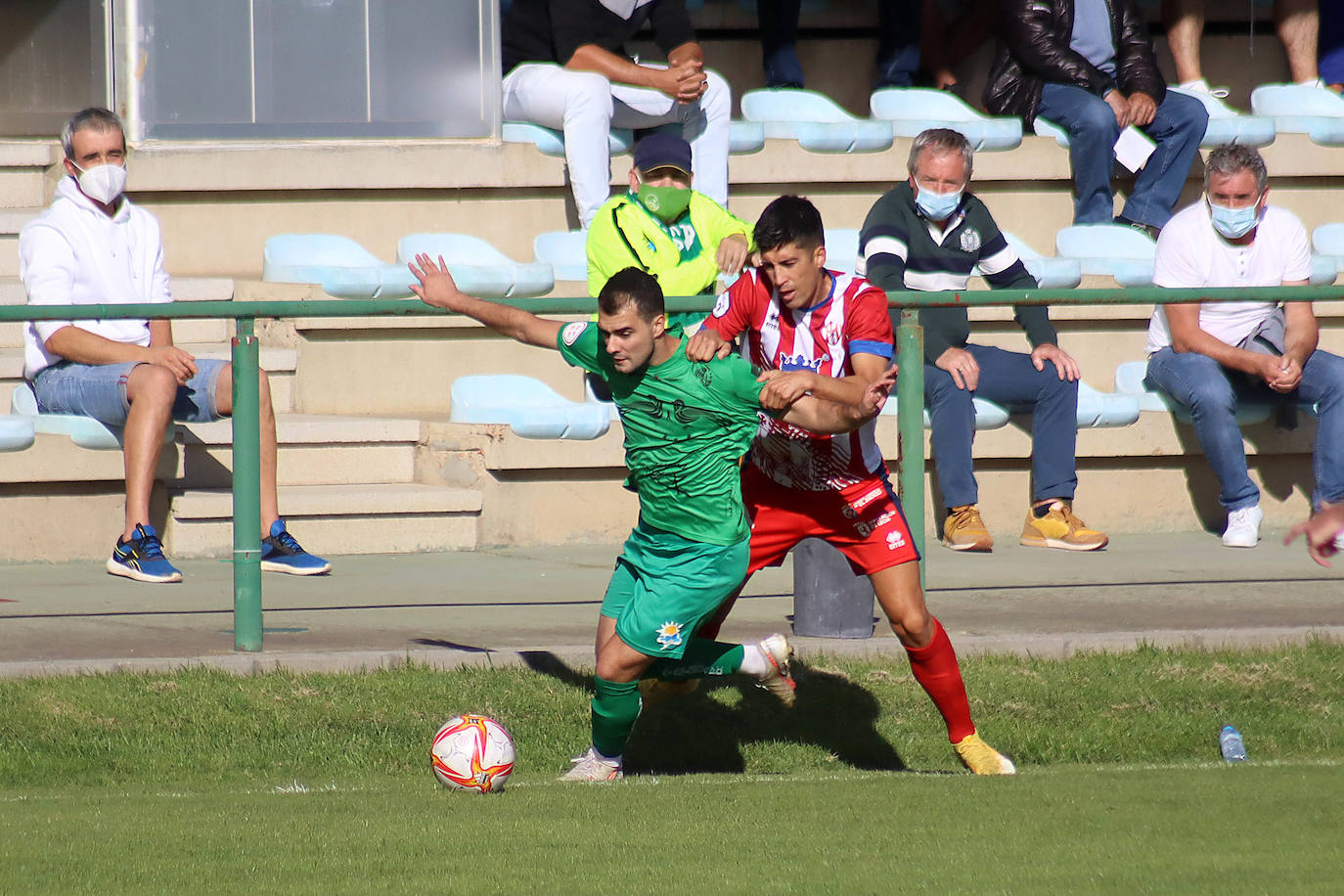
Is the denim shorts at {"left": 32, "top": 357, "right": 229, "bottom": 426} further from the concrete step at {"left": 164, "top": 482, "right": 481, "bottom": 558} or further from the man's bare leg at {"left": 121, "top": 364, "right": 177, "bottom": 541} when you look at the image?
the concrete step at {"left": 164, "top": 482, "right": 481, "bottom": 558}

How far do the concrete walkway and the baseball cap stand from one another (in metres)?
1.86

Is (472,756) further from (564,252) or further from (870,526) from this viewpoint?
(564,252)

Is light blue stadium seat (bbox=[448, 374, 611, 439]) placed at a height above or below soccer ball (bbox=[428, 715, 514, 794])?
above

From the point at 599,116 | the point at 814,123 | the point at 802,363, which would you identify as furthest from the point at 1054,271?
the point at 802,363

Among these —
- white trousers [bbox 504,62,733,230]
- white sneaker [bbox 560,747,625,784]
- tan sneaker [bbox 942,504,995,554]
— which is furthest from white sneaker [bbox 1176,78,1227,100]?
white sneaker [bbox 560,747,625,784]

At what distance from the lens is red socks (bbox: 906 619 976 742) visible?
5797mm

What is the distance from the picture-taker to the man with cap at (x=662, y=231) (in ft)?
26.8

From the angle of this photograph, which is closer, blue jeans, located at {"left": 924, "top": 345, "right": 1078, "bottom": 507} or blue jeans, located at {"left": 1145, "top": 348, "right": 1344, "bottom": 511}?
blue jeans, located at {"left": 924, "top": 345, "right": 1078, "bottom": 507}

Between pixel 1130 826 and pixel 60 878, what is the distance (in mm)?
2690

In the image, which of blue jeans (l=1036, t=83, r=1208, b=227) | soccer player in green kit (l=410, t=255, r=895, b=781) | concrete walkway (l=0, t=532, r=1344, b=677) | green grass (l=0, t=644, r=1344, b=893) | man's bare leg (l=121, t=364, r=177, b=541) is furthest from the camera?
blue jeans (l=1036, t=83, r=1208, b=227)

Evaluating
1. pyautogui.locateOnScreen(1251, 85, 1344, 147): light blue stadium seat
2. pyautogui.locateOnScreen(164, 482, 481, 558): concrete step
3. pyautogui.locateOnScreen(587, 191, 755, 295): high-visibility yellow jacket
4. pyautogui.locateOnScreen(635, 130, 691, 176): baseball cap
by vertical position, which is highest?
pyautogui.locateOnScreen(1251, 85, 1344, 147): light blue stadium seat

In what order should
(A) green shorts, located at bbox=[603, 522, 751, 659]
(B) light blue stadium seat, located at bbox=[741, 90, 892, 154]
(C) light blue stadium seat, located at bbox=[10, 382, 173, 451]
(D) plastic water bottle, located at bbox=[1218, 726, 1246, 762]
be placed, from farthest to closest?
(B) light blue stadium seat, located at bbox=[741, 90, 892, 154] < (C) light blue stadium seat, located at bbox=[10, 382, 173, 451] < (D) plastic water bottle, located at bbox=[1218, 726, 1246, 762] < (A) green shorts, located at bbox=[603, 522, 751, 659]

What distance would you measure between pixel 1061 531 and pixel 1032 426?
1.73ft

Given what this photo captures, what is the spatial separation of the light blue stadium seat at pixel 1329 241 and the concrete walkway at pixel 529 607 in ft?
10.0
